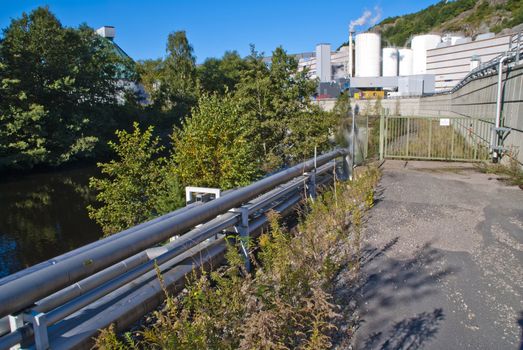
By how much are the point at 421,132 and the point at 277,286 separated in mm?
12881

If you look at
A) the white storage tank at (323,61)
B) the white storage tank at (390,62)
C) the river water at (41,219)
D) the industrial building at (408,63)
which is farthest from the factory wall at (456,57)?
the river water at (41,219)

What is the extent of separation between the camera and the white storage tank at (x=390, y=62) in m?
83.9

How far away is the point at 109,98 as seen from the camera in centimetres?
→ 3691

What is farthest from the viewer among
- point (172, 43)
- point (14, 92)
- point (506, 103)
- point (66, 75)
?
point (172, 43)

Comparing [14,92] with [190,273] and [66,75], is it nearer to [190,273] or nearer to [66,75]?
[66,75]

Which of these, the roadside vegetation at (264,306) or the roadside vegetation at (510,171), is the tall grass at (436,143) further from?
the roadside vegetation at (264,306)

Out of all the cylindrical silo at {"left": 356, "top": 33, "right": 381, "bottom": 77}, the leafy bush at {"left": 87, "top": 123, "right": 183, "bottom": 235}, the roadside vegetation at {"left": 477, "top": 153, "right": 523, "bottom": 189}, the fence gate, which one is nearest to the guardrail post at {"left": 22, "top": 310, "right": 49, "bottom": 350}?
the leafy bush at {"left": 87, "top": 123, "right": 183, "bottom": 235}

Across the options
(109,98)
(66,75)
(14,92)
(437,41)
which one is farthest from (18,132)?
(437,41)

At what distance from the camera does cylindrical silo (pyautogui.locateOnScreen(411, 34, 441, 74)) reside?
82938mm

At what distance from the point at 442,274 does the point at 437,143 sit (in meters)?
10.8

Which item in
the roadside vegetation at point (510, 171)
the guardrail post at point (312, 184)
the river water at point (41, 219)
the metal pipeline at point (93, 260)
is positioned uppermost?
the metal pipeline at point (93, 260)

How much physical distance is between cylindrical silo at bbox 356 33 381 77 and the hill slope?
34.9m

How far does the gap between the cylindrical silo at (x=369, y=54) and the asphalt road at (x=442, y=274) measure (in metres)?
80.5

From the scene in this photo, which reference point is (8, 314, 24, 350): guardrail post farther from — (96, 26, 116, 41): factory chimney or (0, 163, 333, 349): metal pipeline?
(96, 26, 116, 41): factory chimney
